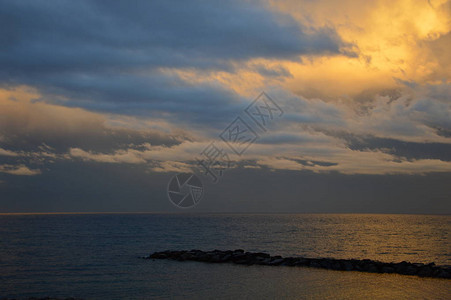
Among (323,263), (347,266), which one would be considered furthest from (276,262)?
(347,266)

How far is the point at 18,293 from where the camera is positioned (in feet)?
88.6

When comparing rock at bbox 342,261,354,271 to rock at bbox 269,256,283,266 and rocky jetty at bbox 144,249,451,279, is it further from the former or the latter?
rock at bbox 269,256,283,266

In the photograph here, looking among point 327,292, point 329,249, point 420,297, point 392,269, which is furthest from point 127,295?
point 329,249

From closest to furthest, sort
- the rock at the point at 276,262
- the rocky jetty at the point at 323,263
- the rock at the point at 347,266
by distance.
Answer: the rocky jetty at the point at 323,263
the rock at the point at 347,266
the rock at the point at 276,262

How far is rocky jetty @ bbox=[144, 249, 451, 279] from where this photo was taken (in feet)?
111

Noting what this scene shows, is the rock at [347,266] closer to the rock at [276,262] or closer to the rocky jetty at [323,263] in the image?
the rocky jetty at [323,263]

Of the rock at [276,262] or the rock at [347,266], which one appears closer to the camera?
the rock at [347,266]

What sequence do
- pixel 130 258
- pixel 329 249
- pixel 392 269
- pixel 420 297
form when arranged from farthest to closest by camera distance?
pixel 329 249
pixel 130 258
pixel 392 269
pixel 420 297

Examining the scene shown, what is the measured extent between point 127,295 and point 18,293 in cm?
820

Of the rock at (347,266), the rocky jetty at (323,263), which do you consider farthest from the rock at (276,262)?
the rock at (347,266)

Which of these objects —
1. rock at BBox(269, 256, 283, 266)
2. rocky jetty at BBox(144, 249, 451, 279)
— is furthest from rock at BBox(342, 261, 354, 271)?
rock at BBox(269, 256, 283, 266)

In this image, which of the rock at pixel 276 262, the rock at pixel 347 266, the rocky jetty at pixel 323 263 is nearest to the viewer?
the rocky jetty at pixel 323 263

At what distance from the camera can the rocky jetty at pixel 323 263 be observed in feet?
111

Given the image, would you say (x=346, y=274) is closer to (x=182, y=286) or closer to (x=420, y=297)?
(x=420, y=297)
